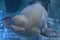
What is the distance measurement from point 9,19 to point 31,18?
0.47ft

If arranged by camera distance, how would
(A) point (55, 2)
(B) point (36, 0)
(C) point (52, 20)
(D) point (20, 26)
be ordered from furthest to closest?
1. (A) point (55, 2)
2. (C) point (52, 20)
3. (B) point (36, 0)
4. (D) point (20, 26)

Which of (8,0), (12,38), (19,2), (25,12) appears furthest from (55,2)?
(25,12)

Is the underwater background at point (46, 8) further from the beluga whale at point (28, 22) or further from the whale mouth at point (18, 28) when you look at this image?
the whale mouth at point (18, 28)

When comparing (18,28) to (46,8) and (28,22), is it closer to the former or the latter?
(28,22)

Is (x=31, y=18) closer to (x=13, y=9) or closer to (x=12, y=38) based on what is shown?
(x=12, y=38)

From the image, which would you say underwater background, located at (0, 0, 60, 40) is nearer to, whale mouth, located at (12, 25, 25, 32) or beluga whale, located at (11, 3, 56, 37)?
beluga whale, located at (11, 3, 56, 37)

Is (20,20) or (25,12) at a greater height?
(25,12)

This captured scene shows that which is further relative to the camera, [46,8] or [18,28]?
[46,8]

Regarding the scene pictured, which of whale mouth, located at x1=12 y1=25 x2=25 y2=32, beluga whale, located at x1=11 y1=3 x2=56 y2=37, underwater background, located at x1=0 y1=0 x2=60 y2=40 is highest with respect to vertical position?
underwater background, located at x1=0 y1=0 x2=60 y2=40

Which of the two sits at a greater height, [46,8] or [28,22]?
[46,8]

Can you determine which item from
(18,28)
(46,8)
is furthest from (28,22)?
(46,8)

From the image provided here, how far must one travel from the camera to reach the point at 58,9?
2150 millimetres

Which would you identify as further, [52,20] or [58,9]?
[58,9]

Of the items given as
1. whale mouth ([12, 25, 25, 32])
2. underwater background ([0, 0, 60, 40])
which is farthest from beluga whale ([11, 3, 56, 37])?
underwater background ([0, 0, 60, 40])
